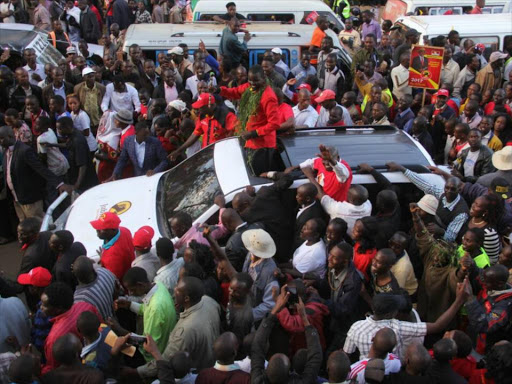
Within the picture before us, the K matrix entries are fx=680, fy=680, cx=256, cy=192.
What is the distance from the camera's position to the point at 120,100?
9742mm

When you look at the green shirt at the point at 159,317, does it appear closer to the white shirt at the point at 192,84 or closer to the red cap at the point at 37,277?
the red cap at the point at 37,277

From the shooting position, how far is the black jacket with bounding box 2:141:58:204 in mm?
7699

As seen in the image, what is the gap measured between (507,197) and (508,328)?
1.89 m

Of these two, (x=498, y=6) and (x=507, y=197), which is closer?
(x=507, y=197)

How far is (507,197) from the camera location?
6.34 meters

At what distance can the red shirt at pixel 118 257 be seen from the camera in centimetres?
572

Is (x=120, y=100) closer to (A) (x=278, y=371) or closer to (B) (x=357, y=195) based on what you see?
(B) (x=357, y=195)

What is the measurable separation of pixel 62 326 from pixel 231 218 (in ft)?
5.58

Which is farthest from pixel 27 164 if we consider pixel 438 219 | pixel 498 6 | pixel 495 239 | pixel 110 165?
pixel 498 6

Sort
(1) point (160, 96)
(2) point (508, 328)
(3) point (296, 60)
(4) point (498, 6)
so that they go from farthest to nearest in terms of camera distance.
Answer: (4) point (498, 6)
(3) point (296, 60)
(1) point (160, 96)
(2) point (508, 328)

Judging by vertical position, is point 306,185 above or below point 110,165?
above

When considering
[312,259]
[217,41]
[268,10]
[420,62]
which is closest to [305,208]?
[312,259]

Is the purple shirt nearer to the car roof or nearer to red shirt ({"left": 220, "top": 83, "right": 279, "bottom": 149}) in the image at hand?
the car roof

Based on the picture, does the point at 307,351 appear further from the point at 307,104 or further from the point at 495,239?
the point at 307,104
